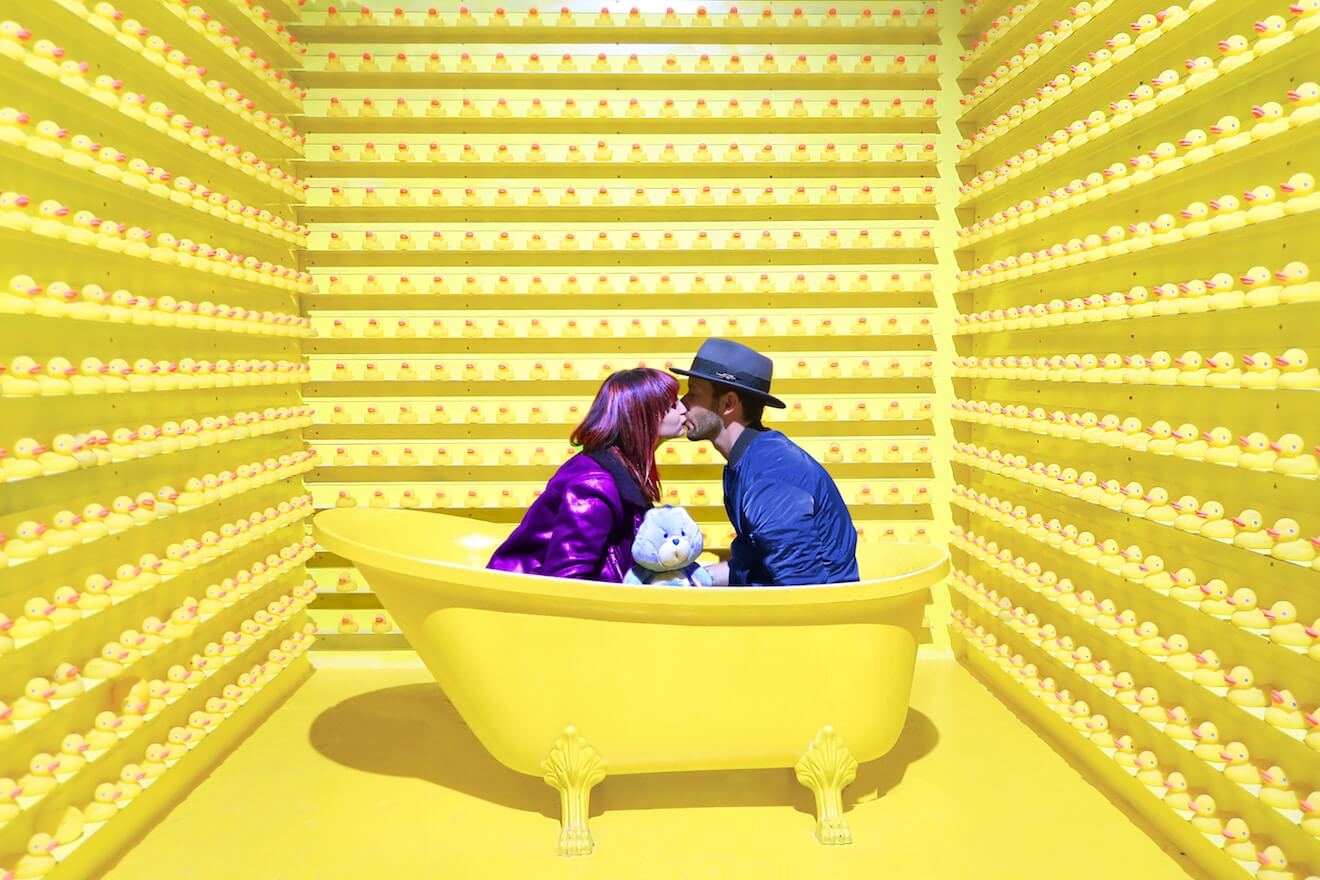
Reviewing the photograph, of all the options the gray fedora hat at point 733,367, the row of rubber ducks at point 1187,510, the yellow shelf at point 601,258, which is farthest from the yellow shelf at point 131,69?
the row of rubber ducks at point 1187,510

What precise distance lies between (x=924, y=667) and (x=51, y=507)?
3.51m

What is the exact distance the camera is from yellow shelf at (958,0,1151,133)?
297cm

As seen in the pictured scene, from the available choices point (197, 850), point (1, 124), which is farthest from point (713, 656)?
point (1, 124)

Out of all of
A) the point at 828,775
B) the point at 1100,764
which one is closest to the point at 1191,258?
the point at 1100,764

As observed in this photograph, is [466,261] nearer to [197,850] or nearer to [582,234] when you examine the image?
[582,234]

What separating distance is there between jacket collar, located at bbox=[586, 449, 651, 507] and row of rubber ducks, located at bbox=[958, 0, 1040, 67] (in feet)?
7.14

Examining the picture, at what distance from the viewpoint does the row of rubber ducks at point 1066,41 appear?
8.52ft

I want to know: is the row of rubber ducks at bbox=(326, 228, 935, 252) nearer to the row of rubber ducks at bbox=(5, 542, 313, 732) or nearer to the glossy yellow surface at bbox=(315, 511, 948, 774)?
the row of rubber ducks at bbox=(5, 542, 313, 732)

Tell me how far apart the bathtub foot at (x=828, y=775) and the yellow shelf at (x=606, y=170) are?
2616 mm

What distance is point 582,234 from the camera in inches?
163

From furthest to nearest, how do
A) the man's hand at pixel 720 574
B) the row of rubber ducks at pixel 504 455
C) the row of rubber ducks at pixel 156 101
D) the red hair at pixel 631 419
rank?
1. the row of rubber ducks at pixel 504 455
2. the man's hand at pixel 720 574
3. the red hair at pixel 631 419
4. the row of rubber ducks at pixel 156 101

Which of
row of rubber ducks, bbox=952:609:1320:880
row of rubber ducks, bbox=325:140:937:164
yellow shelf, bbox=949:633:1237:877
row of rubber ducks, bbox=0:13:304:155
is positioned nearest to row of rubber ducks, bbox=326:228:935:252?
row of rubber ducks, bbox=325:140:937:164

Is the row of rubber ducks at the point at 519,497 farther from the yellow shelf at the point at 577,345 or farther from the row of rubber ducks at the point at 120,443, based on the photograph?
the row of rubber ducks at the point at 120,443

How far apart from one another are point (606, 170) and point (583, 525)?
2106 millimetres
